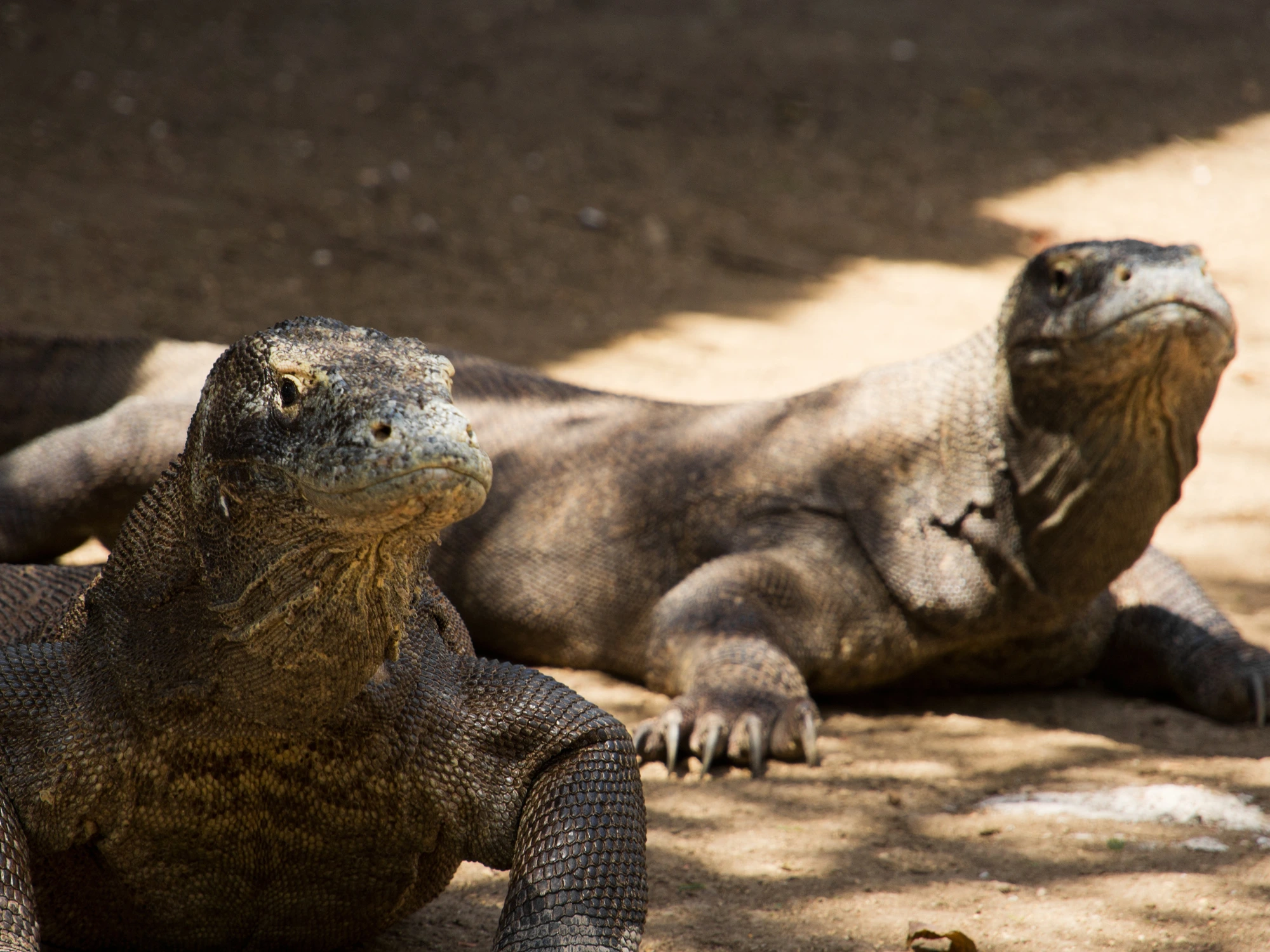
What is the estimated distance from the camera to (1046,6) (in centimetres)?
1488

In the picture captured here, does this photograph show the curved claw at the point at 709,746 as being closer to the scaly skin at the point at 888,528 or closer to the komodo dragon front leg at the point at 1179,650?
the scaly skin at the point at 888,528

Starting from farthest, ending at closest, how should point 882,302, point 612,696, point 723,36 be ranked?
1. point 723,36
2. point 882,302
3. point 612,696

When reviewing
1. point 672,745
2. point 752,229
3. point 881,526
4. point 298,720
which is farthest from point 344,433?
point 752,229

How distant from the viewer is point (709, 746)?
158 inches

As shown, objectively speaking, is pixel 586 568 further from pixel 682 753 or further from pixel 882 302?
pixel 882 302

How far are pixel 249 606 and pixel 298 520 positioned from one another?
197 millimetres

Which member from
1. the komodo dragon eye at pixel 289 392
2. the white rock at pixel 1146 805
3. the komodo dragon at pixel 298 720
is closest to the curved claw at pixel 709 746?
the white rock at pixel 1146 805

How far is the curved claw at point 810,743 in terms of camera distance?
4.11 m

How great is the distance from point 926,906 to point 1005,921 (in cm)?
17

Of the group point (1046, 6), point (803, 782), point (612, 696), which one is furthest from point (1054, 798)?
point (1046, 6)

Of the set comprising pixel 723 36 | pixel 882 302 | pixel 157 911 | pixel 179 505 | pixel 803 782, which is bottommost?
pixel 157 911

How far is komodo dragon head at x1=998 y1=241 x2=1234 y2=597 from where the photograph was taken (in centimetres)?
407

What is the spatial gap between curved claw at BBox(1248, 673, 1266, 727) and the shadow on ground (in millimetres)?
3822

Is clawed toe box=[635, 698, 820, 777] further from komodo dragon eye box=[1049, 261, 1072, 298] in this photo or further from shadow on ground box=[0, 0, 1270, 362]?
shadow on ground box=[0, 0, 1270, 362]
